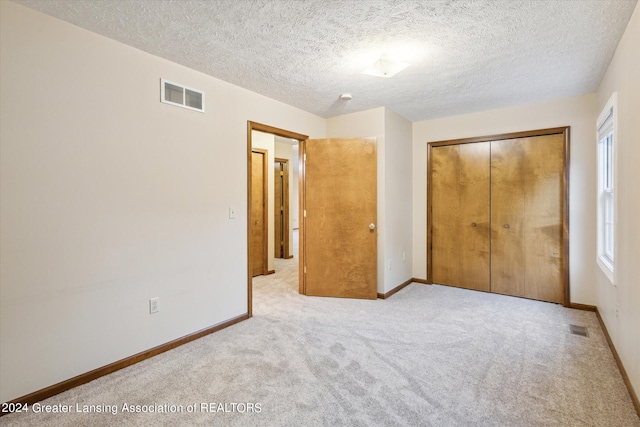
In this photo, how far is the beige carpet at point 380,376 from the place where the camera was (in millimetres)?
1663

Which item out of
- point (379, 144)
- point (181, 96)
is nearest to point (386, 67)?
point (379, 144)

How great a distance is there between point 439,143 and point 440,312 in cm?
231

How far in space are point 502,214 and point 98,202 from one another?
4.21 meters

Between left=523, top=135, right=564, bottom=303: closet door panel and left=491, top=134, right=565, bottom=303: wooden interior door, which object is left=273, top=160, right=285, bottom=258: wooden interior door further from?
left=523, top=135, right=564, bottom=303: closet door panel

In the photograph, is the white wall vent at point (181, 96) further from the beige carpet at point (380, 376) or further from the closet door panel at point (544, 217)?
the closet door panel at point (544, 217)

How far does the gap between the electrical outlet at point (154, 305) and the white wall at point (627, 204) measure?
3.17m

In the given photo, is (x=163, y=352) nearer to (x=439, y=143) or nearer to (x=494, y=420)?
(x=494, y=420)

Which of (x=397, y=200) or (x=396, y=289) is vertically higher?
(x=397, y=200)

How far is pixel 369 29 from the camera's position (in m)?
1.99

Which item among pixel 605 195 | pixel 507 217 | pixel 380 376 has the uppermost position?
pixel 605 195

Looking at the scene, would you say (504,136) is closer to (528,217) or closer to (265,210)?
(528,217)

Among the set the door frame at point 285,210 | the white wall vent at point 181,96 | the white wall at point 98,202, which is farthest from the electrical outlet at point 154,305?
the door frame at point 285,210

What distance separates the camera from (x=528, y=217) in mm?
3609

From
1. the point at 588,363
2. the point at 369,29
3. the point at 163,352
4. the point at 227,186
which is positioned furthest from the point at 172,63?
the point at 588,363
